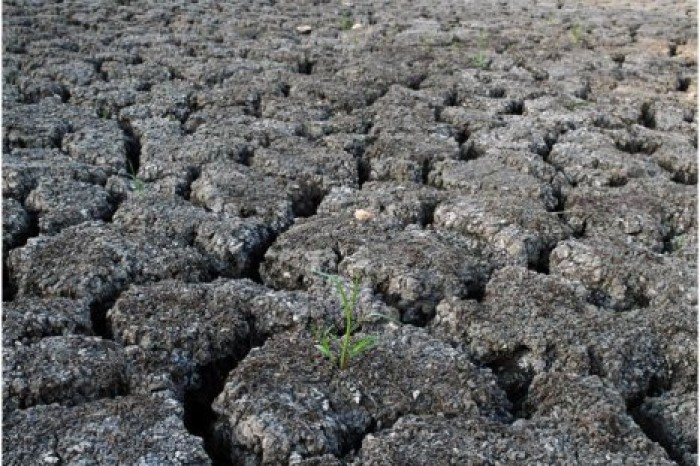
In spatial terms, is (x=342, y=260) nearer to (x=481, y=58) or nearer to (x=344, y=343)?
(x=344, y=343)

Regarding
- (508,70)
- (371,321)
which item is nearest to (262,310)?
(371,321)

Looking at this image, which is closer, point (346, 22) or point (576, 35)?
point (576, 35)

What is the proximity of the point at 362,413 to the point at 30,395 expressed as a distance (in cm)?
63

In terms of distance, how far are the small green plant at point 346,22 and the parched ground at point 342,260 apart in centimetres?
109

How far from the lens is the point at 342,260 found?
2061 millimetres

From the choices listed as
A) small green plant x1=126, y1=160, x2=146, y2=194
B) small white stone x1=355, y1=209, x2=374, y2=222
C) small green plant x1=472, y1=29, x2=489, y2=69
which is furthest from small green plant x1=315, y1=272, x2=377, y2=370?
small green plant x1=472, y1=29, x2=489, y2=69

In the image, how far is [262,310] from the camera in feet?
5.93

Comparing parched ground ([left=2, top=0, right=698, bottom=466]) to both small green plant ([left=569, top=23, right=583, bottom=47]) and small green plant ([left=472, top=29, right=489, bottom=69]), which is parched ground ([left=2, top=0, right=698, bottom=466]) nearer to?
small green plant ([left=472, top=29, right=489, bottom=69])

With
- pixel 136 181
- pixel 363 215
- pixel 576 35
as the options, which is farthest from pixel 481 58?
pixel 136 181

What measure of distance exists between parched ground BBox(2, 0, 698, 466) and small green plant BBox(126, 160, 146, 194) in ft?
0.04

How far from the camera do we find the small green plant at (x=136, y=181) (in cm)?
243

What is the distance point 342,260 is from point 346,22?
3.31m

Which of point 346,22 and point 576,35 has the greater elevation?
point 346,22

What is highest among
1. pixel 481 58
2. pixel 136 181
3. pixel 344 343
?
pixel 481 58
